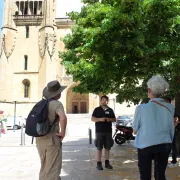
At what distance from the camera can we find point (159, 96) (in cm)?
320

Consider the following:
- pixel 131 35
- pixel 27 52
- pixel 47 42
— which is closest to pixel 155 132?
pixel 131 35

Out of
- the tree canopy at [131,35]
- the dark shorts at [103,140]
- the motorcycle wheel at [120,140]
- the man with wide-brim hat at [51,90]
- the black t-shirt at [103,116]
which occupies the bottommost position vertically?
the motorcycle wheel at [120,140]

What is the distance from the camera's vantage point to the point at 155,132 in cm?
302

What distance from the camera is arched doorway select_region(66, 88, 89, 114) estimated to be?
4447 cm

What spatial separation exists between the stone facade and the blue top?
125 ft

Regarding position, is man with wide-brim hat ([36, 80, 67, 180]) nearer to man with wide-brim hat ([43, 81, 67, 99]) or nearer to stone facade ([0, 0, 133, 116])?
man with wide-brim hat ([43, 81, 67, 99])

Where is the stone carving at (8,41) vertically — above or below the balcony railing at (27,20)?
below

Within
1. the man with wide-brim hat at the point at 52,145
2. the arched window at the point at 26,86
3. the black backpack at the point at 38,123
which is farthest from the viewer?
the arched window at the point at 26,86

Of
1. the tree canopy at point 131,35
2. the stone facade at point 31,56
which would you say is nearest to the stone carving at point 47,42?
the stone facade at point 31,56

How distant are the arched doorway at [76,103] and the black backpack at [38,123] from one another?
40.7 meters

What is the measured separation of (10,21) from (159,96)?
4344 cm

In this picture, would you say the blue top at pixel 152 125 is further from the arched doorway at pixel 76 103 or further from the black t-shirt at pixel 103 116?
the arched doorway at pixel 76 103

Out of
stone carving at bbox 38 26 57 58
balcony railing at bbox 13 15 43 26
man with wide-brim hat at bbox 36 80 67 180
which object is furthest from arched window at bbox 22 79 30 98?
man with wide-brim hat at bbox 36 80 67 180

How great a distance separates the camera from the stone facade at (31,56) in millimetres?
41000
